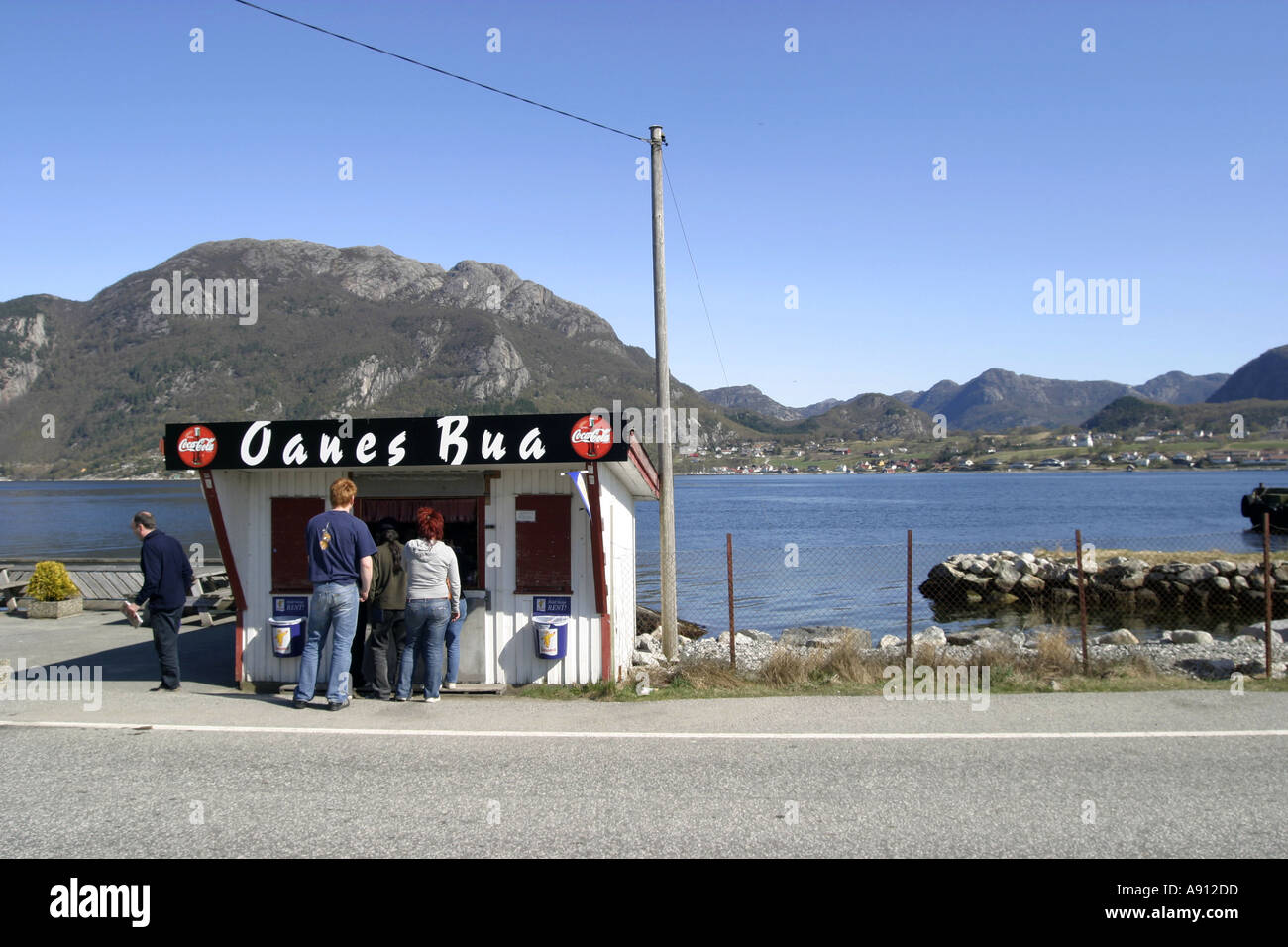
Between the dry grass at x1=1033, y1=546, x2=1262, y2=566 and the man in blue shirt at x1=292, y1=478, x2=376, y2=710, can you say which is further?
the dry grass at x1=1033, y1=546, x2=1262, y2=566

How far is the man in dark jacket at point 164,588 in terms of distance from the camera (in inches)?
379

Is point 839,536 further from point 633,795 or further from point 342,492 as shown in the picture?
point 633,795

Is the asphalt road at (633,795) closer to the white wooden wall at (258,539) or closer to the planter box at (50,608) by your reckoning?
the white wooden wall at (258,539)

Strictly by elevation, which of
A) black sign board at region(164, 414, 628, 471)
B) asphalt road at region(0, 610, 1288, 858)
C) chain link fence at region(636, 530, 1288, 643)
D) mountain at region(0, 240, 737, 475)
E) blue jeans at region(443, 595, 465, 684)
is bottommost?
chain link fence at region(636, 530, 1288, 643)

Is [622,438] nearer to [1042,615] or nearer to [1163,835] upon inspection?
[1163,835]

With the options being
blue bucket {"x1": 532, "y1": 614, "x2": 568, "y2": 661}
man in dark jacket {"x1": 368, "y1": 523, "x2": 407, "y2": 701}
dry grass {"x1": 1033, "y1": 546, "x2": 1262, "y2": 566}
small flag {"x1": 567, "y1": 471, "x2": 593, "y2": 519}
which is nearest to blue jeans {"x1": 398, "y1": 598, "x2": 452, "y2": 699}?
man in dark jacket {"x1": 368, "y1": 523, "x2": 407, "y2": 701}

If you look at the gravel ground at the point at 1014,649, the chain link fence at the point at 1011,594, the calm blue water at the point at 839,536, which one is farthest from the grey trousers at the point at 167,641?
the chain link fence at the point at 1011,594

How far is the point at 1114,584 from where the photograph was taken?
92.8ft

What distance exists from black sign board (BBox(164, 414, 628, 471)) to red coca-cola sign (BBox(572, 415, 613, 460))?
10mm

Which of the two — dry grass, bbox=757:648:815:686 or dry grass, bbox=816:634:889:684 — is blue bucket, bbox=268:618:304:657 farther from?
dry grass, bbox=816:634:889:684

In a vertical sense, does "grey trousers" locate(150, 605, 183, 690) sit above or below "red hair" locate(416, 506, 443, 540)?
below

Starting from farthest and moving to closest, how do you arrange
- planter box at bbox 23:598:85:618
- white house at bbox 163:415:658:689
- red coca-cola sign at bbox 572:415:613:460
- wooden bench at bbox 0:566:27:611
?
wooden bench at bbox 0:566:27:611
planter box at bbox 23:598:85:618
white house at bbox 163:415:658:689
red coca-cola sign at bbox 572:415:613:460

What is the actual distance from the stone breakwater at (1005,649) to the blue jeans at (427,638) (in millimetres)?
3251

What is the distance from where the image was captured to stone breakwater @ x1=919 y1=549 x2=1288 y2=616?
88.4 ft
